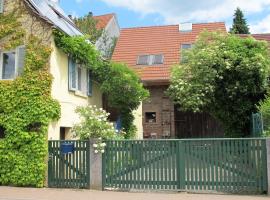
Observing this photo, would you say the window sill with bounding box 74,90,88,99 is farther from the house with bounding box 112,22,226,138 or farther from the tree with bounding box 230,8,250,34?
the tree with bounding box 230,8,250,34

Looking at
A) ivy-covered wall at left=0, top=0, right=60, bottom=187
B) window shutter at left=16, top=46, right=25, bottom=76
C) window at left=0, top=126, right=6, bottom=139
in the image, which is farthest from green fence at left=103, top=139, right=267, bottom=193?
window shutter at left=16, top=46, right=25, bottom=76

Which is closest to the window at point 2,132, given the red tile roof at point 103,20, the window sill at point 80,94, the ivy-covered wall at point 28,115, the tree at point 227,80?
the ivy-covered wall at point 28,115

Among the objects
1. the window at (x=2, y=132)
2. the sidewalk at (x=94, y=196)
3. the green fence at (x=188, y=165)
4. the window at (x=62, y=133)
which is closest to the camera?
the sidewalk at (x=94, y=196)

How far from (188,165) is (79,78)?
294 inches

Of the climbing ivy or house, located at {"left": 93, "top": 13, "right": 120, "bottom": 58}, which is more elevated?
house, located at {"left": 93, "top": 13, "right": 120, "bottom": 58}

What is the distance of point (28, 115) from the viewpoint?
13562 millimetres

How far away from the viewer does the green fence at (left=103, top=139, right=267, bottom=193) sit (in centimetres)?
1158

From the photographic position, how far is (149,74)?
88.4 ft

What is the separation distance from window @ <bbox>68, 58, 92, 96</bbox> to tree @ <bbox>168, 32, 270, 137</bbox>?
4.00 metres

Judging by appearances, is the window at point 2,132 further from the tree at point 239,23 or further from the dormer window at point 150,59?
the tree at point 239,23

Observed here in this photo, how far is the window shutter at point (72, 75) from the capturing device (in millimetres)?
15906

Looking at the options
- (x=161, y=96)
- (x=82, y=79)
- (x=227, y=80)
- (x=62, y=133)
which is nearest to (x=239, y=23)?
(x=161, y=96)

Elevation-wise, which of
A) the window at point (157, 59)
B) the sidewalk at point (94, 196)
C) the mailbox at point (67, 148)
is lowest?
the sidewalk at point (94, 196)

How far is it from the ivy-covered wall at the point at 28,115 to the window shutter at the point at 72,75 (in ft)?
6.33
